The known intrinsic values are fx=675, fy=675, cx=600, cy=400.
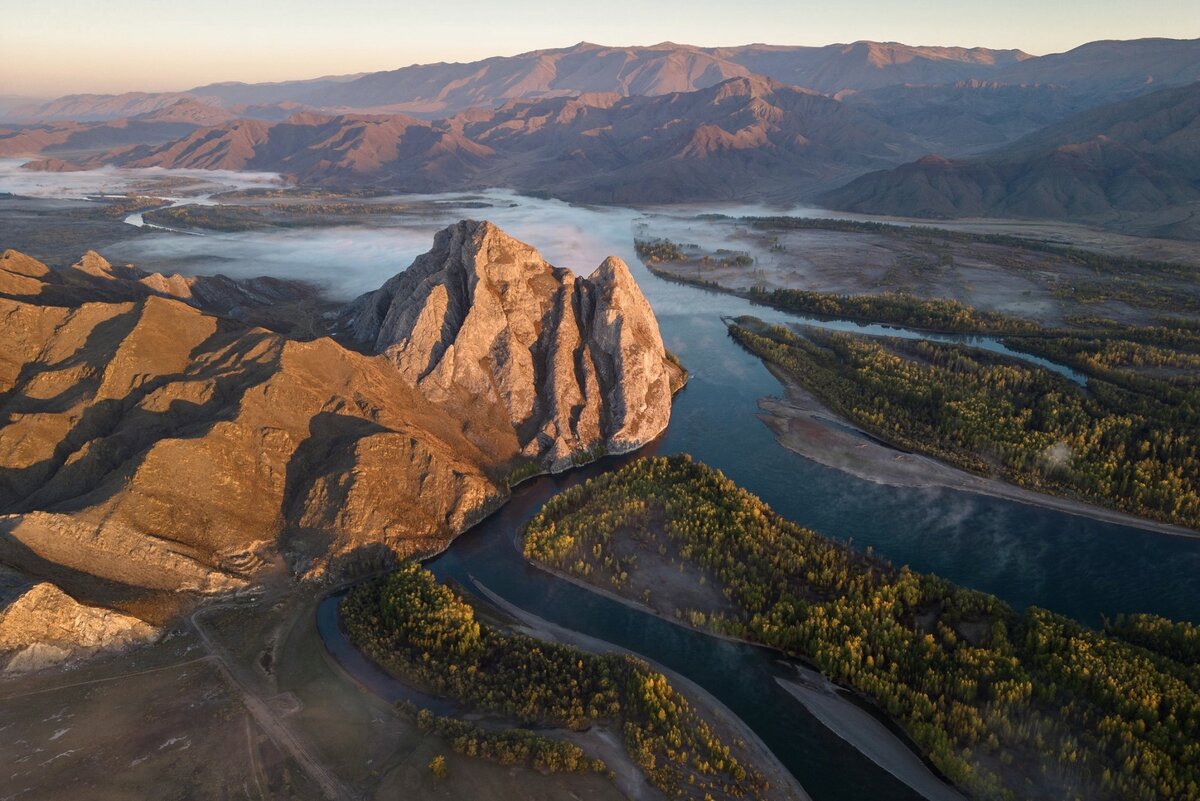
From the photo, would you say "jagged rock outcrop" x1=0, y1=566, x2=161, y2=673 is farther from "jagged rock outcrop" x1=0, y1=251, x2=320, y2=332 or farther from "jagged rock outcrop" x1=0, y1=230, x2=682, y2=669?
"jagged rock outcrop" x1=0, y1=251, x2=320, y2=332

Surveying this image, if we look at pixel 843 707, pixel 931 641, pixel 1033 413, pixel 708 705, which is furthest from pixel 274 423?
pixel 1033 413

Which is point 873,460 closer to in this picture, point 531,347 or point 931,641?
point 931,641

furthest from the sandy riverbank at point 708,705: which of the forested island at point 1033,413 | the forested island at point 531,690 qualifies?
the forested island at point 1033,413

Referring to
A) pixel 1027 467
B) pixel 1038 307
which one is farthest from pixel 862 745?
pixel 1038 307

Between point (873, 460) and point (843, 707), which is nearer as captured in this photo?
point (843, 707)

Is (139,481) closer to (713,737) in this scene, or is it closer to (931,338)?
(713,737)

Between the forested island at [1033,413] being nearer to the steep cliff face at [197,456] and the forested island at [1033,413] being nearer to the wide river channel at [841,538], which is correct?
the wide river channel at [841,538]
